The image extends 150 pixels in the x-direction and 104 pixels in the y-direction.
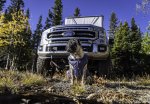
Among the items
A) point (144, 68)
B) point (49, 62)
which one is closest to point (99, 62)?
point (49, 62)

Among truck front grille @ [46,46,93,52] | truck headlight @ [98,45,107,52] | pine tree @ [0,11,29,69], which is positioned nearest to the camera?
truck front grille @ [46,46,93,52]

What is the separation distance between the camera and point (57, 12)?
192ft

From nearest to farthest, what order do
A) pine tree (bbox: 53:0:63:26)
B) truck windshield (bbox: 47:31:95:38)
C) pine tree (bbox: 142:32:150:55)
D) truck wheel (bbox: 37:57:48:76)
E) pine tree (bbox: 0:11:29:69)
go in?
truck windshield (bbox: 47:31:95:38), truck wheel (bbox: 37:57:48:76), pine tree (bbox: 0:11:29:69), pine tree (bbox: 142:32:150:55), pine tree (bbox: 53:0:63:26)

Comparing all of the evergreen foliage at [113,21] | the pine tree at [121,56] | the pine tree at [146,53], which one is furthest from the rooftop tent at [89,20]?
the evergreen foliage at [113,21]

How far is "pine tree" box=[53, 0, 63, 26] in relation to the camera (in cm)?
5731

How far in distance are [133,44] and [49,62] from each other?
35.1m

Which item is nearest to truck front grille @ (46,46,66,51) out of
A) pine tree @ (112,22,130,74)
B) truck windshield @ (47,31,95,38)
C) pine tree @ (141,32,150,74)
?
truck windshield @ (47,31,95,38)

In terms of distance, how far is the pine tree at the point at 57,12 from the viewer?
188 ft

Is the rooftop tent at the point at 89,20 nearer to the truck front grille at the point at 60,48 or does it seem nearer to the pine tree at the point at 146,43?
the truck front grille at the point at 60,48

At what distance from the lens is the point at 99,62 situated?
10344mm

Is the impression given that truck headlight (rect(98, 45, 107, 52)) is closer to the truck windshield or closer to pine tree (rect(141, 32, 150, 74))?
the truck windshield

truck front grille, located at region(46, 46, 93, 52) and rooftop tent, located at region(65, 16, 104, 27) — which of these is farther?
rooftop tent, located at region(65, 16, 104, 27)

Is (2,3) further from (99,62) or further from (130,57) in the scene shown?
(99,62)

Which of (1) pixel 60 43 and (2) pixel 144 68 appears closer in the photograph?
(1) pixel 60 43
